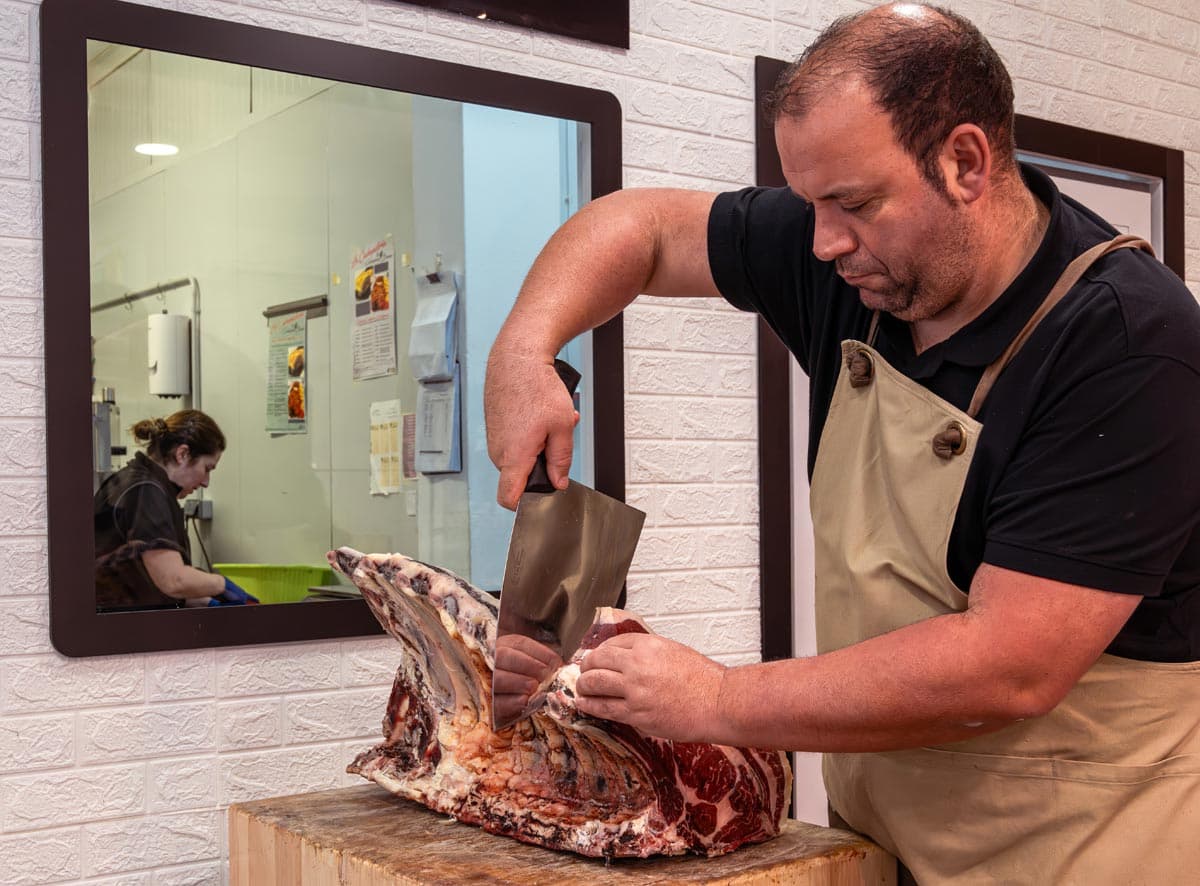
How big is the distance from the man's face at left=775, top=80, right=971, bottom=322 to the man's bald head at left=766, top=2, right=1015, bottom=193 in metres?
0.01

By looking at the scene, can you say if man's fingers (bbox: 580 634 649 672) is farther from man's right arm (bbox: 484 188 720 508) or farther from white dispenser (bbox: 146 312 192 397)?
white dispenser (bbox: 146 312 192 397)

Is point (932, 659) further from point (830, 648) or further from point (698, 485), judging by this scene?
point (698, 485)

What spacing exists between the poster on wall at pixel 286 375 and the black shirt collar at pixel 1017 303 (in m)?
1.18

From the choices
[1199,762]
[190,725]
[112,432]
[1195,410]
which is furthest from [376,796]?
[1195,410]

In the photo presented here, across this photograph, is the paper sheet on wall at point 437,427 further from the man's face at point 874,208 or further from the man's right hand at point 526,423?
the man's face at point 874,208

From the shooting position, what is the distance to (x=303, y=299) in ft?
7.16

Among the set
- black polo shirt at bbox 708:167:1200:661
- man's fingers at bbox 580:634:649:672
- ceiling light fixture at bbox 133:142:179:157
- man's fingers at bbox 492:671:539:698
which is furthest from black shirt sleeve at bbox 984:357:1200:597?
ceiling light fixture at bbox 133:142:179:157

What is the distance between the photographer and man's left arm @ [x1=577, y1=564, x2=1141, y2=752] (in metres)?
1.12

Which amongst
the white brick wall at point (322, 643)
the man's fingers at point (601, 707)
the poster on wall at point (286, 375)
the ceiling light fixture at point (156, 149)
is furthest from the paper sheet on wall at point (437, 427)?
the man's fingers at point (601, 707)

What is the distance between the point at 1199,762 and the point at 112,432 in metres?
1.53

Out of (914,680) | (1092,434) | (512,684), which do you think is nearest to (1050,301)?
(1092,434)

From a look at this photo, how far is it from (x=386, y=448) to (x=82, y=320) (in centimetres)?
55

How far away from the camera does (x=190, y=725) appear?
80.0 inches

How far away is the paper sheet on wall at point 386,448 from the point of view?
7.39 ft
